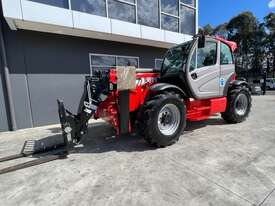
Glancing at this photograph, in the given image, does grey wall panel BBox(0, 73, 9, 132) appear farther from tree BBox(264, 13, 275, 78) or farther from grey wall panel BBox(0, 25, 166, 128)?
tree BBox(264, 13, 275, 78)

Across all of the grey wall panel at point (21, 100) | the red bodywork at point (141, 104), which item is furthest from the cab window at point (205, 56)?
the grey wall panel at point (21, 100)

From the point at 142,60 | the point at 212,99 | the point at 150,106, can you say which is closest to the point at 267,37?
the point at 142,60

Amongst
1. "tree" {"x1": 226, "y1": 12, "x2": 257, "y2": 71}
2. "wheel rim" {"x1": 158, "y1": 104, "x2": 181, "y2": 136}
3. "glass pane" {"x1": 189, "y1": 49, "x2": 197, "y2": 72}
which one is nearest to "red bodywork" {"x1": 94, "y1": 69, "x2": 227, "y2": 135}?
"wheel rim" {"x1": 158, "y1": 104, "x2": 181, "y2": 136}

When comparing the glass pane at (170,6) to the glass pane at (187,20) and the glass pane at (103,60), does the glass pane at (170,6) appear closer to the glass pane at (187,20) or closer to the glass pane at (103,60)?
the glass pane at (187,20)

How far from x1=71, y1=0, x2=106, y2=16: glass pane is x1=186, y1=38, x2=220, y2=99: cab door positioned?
12.1ft

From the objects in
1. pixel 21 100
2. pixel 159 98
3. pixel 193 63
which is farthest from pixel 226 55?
pixel 21 100

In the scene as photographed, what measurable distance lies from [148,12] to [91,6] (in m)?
2.38

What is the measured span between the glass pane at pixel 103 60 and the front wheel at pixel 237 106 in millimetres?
4636

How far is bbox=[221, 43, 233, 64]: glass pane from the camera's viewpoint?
5090mm

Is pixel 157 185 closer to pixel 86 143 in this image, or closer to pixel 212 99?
pixel 86 143

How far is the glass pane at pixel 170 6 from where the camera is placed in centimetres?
781

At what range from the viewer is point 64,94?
22.3ft

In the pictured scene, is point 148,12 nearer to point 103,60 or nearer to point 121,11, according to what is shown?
point 121,11

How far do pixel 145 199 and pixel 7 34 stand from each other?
6.30 metres
